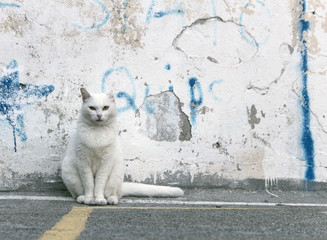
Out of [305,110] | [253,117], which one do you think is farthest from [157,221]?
[305,110]

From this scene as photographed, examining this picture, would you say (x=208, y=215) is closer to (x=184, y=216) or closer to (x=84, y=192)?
(x=184, y=216)

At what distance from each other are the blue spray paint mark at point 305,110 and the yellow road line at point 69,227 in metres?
2.34

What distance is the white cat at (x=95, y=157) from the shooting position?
3.80 m

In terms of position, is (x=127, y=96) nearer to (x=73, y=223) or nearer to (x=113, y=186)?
(x=113, y=186)

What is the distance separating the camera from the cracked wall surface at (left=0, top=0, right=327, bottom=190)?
433 cm

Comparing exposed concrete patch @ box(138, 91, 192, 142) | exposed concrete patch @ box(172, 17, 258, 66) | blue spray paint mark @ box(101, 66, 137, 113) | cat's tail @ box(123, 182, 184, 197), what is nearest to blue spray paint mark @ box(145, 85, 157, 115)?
exposed concrete patch @ box(138, 91, 192, 142)

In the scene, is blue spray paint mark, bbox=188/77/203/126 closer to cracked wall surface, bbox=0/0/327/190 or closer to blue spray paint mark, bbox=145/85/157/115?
cracked wall surface, bbox=0/0/327/190

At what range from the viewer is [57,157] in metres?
4.34

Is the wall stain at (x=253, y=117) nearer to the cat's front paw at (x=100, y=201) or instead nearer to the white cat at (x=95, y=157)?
the white cat at (x=95, y=157)

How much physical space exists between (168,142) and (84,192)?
975mm

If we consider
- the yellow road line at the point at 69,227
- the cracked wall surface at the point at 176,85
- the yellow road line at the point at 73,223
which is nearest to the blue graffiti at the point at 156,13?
the cracked wall surface at the point at 176,85

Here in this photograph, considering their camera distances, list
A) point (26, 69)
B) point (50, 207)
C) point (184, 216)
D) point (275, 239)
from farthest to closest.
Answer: point (26, 69) < point (50, 207) < point (184, 216) < point (275, 239)

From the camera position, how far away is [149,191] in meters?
4.11

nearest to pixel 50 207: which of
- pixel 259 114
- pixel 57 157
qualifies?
pixel 57 157
